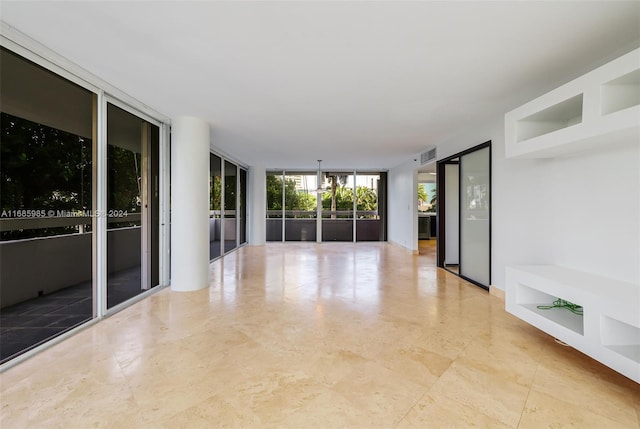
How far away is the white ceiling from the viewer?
6.88 feet

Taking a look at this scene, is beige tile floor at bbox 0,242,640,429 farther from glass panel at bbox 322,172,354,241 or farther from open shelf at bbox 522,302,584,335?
glass panel at bbox 322,172,354,241

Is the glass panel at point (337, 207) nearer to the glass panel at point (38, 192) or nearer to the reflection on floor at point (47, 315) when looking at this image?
the reflection on floor at point (47, 315)

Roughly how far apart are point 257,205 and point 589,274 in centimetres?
849

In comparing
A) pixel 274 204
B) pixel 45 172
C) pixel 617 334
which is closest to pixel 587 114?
pixel 617 334

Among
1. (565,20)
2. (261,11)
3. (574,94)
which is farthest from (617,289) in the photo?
(261,11)

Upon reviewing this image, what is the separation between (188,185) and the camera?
4.54 meters

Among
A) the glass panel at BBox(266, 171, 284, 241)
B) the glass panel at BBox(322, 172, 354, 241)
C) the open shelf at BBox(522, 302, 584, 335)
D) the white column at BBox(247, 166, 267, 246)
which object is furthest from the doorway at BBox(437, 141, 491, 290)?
the glass panel at BBox(266, 171, 284, 241)

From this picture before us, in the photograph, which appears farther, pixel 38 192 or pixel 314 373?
pixel 38 192

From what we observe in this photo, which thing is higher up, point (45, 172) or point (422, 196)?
point (422, 196)

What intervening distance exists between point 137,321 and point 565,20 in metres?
4.70

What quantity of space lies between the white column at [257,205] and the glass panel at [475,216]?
20.7ft

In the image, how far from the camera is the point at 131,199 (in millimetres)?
4297

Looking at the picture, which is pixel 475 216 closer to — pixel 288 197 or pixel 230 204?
pixel 230 204

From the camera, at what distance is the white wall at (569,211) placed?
2561mm
